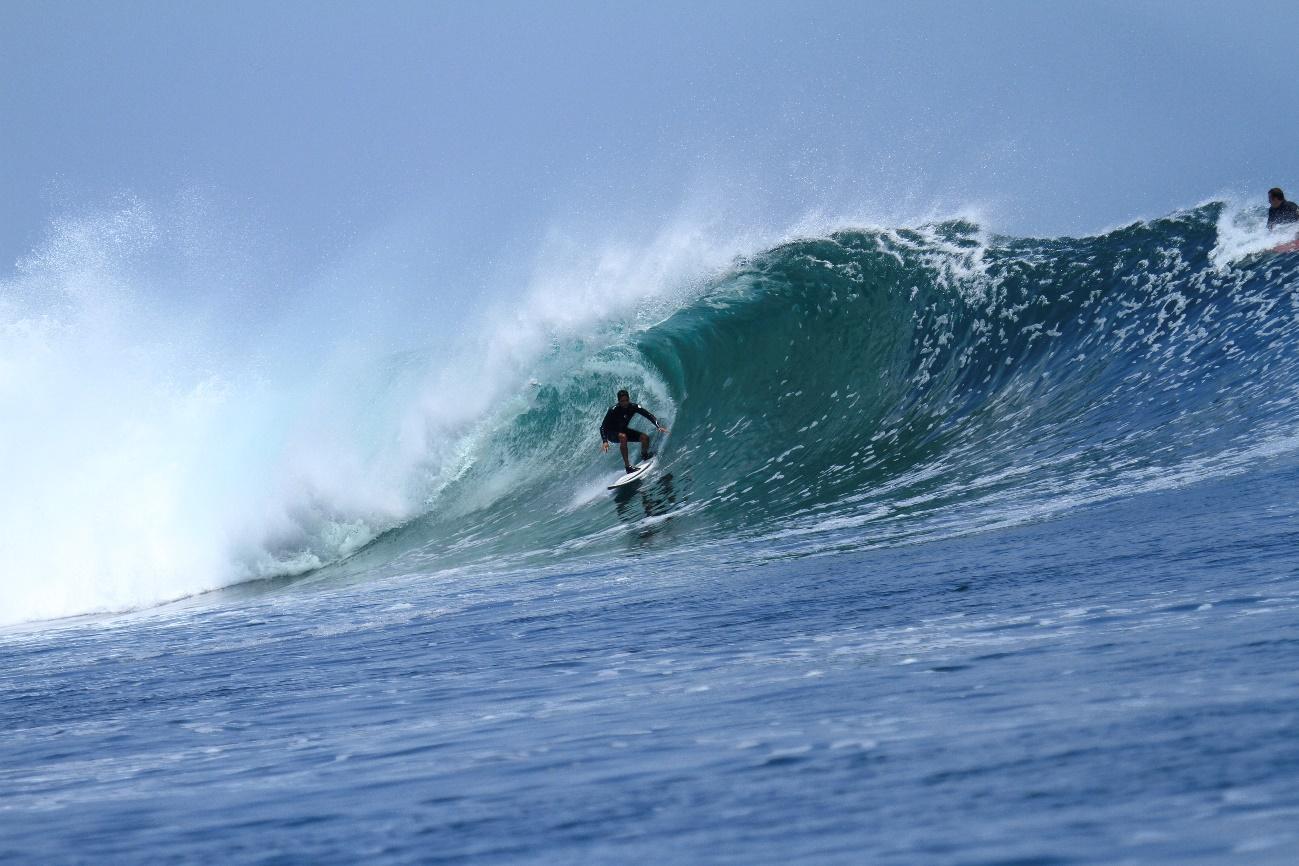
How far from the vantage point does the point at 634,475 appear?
1323 cm

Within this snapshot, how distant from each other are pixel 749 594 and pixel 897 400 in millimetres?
7283

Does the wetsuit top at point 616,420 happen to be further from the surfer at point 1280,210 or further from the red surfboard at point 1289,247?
the surfer at point 1280,210

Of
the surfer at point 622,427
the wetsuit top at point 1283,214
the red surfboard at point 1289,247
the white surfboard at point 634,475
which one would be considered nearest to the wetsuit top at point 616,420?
the surfer at point 622,427

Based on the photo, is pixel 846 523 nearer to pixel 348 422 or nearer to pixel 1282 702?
pixel 1282 702

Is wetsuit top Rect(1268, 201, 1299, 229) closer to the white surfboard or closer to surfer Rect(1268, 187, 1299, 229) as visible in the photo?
surfer Rect(1268, 187, 1299, 229)

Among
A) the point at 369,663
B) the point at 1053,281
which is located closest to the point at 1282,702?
the point at 369,663

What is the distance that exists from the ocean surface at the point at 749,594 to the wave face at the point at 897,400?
0.20 feet

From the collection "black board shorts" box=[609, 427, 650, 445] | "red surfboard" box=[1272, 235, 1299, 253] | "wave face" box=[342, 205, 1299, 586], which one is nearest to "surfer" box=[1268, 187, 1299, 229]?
"red surfboard" box=[1272, 235, 1299, 253]

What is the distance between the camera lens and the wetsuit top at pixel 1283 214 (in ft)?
48.3

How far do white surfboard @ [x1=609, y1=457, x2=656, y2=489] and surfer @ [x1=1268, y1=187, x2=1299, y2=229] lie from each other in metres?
7.52

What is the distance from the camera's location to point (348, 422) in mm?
16969

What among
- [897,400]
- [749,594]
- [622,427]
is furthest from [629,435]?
[749,594]

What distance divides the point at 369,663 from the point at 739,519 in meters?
4.66

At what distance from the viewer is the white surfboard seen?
43.0 ft
